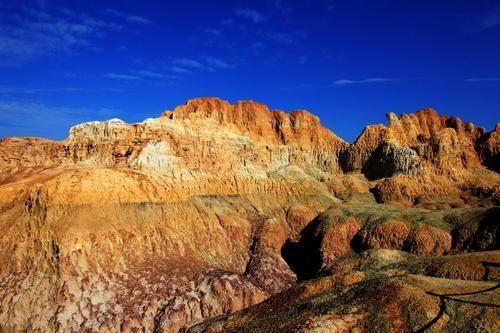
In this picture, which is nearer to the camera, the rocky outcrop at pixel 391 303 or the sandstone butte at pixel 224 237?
the rocky outcrop at pixel 391 303

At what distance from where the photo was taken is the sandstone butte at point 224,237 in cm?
2647

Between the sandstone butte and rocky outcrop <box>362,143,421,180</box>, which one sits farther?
rocky outcrop <box>362,143,421,180</box>

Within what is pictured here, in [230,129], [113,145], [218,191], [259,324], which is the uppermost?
[230,129]

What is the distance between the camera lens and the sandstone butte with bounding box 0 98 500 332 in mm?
26469

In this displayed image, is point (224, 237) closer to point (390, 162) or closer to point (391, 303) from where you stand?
point (391, 303)

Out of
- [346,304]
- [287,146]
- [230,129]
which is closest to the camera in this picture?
[346,304]

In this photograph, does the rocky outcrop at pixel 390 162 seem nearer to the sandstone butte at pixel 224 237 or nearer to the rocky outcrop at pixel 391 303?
the sandstone butte at pixel 224 237

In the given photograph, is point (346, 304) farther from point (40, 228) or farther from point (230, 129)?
point (230, 129)

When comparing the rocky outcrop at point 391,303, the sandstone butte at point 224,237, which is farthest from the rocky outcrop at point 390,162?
the rocky outcrop at point 391,303

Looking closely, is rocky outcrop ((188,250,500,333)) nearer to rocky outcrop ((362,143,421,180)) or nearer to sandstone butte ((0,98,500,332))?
sandstone butte ((0,98,500,332))

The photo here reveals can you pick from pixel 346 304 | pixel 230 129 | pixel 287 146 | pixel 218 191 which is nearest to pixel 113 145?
pixel 218 191

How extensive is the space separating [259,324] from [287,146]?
63.2 m

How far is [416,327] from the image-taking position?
2105cm

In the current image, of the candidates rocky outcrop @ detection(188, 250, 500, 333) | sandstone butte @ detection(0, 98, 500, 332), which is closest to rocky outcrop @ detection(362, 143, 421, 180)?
sandstone butte @ detection(0, 98, 500, 332)
